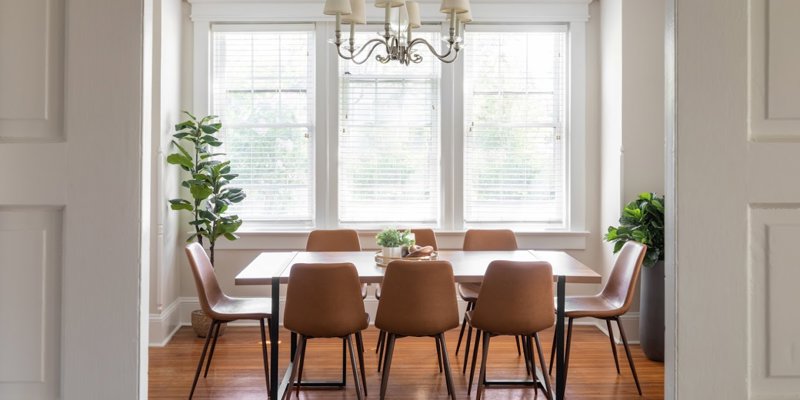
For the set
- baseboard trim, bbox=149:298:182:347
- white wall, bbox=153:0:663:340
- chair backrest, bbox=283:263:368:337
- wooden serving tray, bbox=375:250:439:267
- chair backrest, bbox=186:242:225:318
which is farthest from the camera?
white wall, bbox=153:0:663:340

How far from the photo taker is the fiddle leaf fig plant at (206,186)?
412cm

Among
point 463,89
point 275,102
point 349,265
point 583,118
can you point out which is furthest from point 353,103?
point 349,265

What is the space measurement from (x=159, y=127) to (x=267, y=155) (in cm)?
95

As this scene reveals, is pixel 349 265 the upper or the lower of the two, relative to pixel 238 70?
lower

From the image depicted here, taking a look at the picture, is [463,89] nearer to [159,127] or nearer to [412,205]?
[412,205]

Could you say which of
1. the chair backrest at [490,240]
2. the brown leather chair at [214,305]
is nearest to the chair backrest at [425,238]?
the chair backrest at [490,240]

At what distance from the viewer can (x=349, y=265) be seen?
2648mm

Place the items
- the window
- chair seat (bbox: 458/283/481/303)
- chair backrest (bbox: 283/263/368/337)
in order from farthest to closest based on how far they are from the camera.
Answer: the window → chair seat (bbox: 458/283/481/303) → chair backrest (bbox: 283/263/368/337)

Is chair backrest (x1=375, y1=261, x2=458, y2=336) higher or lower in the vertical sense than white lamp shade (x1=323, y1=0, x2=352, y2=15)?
lower

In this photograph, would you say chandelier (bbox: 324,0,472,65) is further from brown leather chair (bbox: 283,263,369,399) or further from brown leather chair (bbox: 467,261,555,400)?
brown leather chair (bbox: 467,261,555,400)

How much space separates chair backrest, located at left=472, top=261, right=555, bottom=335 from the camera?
271cm

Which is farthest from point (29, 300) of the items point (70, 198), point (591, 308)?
point (591, 308)

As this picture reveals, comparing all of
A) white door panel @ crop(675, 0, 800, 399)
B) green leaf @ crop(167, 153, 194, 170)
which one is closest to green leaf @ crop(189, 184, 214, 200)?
green leaf @ crop(167, 153, 194, 170)

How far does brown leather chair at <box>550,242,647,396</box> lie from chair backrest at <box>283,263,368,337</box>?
1.24m
